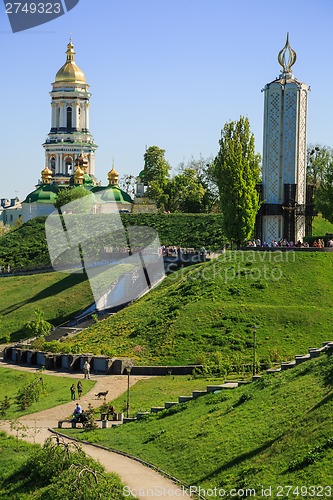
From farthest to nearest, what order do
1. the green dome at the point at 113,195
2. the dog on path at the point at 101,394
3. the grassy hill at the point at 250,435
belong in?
the green dome at the point at 113,195
the dog on path at the point at 101,394
the grassy hill at the point at 250,435

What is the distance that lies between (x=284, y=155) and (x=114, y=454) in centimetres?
3568

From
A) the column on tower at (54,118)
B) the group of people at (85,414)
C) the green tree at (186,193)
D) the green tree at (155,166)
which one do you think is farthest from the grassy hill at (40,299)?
the column on tower at (54,118)

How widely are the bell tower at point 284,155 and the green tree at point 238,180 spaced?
1150 millimetres

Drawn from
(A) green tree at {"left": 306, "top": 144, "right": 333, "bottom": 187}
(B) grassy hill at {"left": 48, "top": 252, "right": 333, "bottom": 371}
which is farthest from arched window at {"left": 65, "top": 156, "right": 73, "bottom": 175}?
(B) grassy hill at {"left": 48, "top": 252, "right": 333, "bottom": 371}

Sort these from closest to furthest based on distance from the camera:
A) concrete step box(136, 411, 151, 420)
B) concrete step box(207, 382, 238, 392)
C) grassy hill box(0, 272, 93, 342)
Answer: concrete step box(136, 411, 151, 420) < concrete step box(207, 382, 238, 392) < grassy hill box(0, 272, 93, 342)

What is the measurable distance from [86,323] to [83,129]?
225 feet

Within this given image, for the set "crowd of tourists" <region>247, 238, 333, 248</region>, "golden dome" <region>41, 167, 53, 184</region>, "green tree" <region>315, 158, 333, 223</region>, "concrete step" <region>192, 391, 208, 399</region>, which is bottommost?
"concrete step" <region>192, 391, 208, 399</region>

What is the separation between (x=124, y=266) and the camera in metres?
71.8

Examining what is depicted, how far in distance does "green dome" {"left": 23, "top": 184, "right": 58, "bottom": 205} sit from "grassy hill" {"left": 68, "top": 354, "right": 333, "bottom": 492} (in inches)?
2954

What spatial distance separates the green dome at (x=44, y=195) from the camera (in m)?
110

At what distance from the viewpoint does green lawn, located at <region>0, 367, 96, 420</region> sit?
42.0 m

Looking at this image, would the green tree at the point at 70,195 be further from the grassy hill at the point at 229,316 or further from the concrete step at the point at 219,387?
the concrete step at the point at 219,387

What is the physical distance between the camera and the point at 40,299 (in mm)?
71562

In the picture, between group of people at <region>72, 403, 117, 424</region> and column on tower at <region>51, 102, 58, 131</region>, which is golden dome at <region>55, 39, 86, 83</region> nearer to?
column on tower at <region>51, 102, 58, 131</region>
